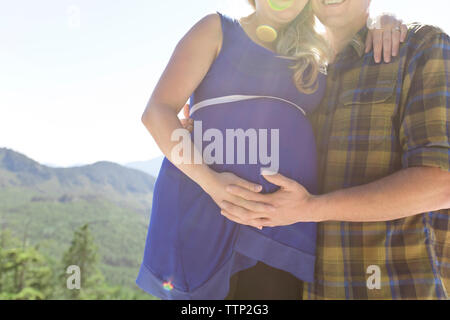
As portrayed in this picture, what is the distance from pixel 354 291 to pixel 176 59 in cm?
120

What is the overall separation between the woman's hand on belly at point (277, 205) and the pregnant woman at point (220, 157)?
3 centimetres

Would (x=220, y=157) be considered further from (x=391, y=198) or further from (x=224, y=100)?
(x=391, y=198)

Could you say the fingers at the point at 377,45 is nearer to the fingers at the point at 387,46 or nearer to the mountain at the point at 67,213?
the fingers at the point at 387,46

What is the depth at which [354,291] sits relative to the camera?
152 cm

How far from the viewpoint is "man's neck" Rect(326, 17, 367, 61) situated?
1.97 m

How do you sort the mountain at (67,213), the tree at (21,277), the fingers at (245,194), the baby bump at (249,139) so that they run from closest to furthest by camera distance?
1. the fingers at (245,194)
2. the baby bump at (249,139)
3. the tree at (21,277)
4. the mountain at (67,213)

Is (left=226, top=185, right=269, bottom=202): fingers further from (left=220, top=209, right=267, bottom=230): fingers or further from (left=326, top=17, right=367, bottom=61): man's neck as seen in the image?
(left=326, top=17, right=367, bottom=61): man's neck

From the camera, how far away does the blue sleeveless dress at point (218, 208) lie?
1414 millimetres

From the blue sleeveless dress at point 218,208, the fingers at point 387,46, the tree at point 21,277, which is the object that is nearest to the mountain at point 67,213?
the tree at point 21,277

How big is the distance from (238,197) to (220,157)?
189 mm

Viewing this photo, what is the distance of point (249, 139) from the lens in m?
1.46
